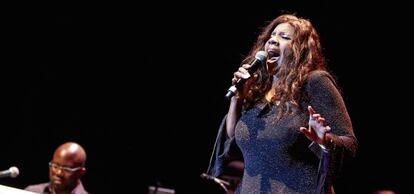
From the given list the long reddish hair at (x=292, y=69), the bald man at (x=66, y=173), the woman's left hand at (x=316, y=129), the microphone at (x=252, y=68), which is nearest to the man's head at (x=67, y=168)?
the bald man at (x=66, y=173)

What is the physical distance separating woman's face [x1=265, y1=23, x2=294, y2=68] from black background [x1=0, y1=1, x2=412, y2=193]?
9.92 ft

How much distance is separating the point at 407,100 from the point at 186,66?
2.22 m

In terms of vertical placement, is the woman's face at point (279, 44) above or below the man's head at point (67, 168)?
above

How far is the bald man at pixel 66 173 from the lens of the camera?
5.52 metres

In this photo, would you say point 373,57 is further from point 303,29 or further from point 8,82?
point 8,82

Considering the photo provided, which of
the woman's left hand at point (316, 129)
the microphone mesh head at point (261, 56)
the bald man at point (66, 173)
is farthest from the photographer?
the bald man at point (66, 173)

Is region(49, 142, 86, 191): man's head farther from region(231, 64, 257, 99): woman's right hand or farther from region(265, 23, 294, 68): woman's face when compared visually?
region(265, 23, 294, 68): woman's face

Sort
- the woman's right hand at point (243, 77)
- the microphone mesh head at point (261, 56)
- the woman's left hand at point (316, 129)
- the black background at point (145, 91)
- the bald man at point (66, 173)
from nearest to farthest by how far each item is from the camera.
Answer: the woman's left hand at point (316, 129) < the woman's right hand at point (243, 77) < the microphone mesh head at point (261, 56) < the bald man at point (66, 173) < the black background at point (145, 91)

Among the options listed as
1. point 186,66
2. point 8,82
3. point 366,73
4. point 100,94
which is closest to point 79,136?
point 100,94

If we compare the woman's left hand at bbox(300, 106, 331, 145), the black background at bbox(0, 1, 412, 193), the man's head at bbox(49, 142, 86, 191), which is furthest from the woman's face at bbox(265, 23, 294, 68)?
the man's head at bbox(49, 142, 86, 191)

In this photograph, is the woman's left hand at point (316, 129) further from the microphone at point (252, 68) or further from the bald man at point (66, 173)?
the bald man at point (66, 173)

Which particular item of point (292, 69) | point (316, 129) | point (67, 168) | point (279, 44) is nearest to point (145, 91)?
point (67, 168)

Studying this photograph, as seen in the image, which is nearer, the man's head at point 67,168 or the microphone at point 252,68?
the microphone at point 252,68

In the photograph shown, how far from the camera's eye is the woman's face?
2793 millimetres
